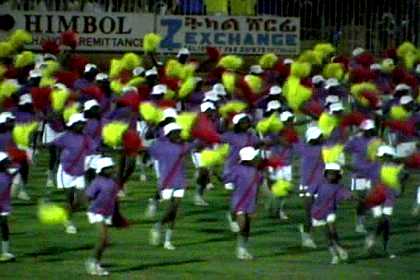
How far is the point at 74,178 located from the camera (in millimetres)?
20500

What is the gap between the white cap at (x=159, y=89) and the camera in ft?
76.5

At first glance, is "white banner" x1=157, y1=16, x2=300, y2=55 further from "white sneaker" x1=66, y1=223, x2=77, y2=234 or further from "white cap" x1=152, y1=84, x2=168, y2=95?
"white sneaker" x1=66, y1=223, x2=77, y2=234

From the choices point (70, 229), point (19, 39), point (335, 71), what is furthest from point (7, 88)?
point (335, 71)

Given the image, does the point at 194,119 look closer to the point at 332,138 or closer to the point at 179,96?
the point at 332,138

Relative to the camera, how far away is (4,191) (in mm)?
17906

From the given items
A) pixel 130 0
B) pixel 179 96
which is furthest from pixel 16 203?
pixel 130 0

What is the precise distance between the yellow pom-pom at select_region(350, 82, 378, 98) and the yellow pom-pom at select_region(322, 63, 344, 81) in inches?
69.6

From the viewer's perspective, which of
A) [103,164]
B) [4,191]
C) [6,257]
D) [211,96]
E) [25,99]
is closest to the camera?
[103,164]

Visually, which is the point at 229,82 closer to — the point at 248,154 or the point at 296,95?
the point at 296,95

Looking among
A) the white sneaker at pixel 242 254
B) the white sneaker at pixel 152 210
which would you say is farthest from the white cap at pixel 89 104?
the white sneaker at pixel 242 254

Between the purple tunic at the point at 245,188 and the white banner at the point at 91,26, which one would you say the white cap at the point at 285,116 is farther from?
the white banner at the point at 91,26

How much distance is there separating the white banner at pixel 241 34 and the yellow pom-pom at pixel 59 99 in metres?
11.2

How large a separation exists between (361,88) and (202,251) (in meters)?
6.03

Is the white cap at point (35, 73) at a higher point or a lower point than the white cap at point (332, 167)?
higher
